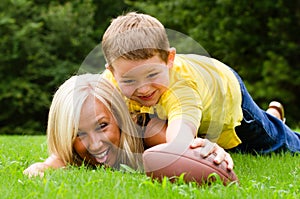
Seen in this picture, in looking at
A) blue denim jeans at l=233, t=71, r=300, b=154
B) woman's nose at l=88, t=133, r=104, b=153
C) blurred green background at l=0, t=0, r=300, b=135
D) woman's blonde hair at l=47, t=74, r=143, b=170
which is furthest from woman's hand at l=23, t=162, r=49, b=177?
blurred green background at l=0, t=0, r=300, b=135

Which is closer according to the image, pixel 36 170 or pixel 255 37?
pixel 36 170

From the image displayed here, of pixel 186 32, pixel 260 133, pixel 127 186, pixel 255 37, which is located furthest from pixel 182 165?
pixel 186 32

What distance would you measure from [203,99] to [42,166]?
1072mm

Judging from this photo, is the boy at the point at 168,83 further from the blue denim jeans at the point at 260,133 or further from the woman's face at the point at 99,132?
the blue denim jeans at the point at 260,133

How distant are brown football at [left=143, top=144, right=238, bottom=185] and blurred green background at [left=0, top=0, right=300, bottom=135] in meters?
11.2

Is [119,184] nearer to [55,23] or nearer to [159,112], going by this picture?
[159,112]

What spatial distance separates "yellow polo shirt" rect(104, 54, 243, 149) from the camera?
3178 millimetres

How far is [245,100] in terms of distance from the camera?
425cm

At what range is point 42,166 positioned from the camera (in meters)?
3.38

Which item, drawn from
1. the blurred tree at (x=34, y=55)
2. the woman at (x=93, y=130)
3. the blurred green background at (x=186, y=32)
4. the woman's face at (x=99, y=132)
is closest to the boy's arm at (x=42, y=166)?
the woman at (x=93, y=130)

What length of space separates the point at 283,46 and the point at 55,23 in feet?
20.6

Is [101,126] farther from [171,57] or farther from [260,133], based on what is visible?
[260,133]

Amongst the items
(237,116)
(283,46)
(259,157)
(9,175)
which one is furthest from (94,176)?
(283,46)

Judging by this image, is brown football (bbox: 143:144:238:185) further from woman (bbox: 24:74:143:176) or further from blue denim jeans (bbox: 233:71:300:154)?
blue denim jeans (bbox: 233:71:300:154)
